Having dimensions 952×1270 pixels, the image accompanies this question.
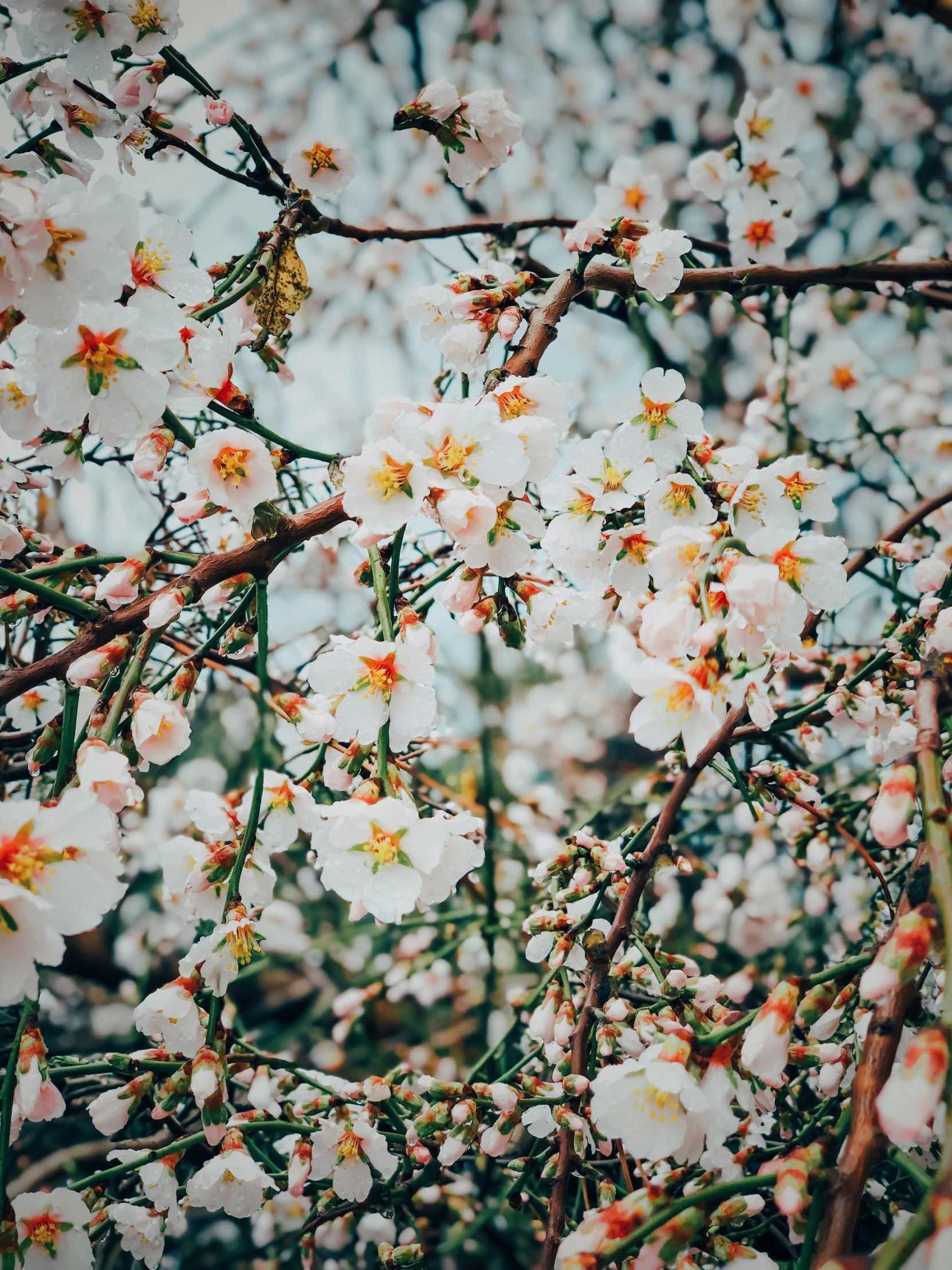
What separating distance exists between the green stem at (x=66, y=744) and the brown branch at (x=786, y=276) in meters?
0.76

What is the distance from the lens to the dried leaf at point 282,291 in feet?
3.12

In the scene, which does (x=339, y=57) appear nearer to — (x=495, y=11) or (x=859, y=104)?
(x=495, y=11)

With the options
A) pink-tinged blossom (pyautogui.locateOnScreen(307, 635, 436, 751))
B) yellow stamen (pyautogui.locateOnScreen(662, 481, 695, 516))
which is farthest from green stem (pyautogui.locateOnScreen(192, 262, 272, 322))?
yellow stamen (pyautogui.locateOnScreen(662, 481, 695, 516))

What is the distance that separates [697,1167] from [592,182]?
2764 mm

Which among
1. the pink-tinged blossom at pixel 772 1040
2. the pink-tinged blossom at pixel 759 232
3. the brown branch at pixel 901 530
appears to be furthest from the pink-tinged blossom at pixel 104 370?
the pink-tinged blossom at pixel 759 232

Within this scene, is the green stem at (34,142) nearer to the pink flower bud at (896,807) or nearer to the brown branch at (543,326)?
the brown branch at (543,326)

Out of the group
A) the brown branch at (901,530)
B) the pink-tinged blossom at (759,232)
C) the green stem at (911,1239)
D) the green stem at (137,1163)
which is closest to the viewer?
the green stem at (911,1239)

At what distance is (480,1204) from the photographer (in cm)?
145

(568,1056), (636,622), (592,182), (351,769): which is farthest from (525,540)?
(592,182)

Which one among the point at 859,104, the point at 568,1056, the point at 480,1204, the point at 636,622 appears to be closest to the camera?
the point at 568,1056

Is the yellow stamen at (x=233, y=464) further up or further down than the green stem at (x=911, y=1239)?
further up

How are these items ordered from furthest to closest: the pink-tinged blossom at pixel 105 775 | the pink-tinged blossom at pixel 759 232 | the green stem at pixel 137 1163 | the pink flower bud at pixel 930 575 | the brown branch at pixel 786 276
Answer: the pink-tinged blossom at pixel 759 232
the pink flower bud at pixel 930 575
the brown branch at pixel 786 276
the green stem at pixel 137 1163
the pink-tinged blossom at pixel 105 775

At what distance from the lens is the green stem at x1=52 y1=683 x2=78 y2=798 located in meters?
0.73

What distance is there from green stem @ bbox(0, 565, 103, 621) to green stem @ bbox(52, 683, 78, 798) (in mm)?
86
